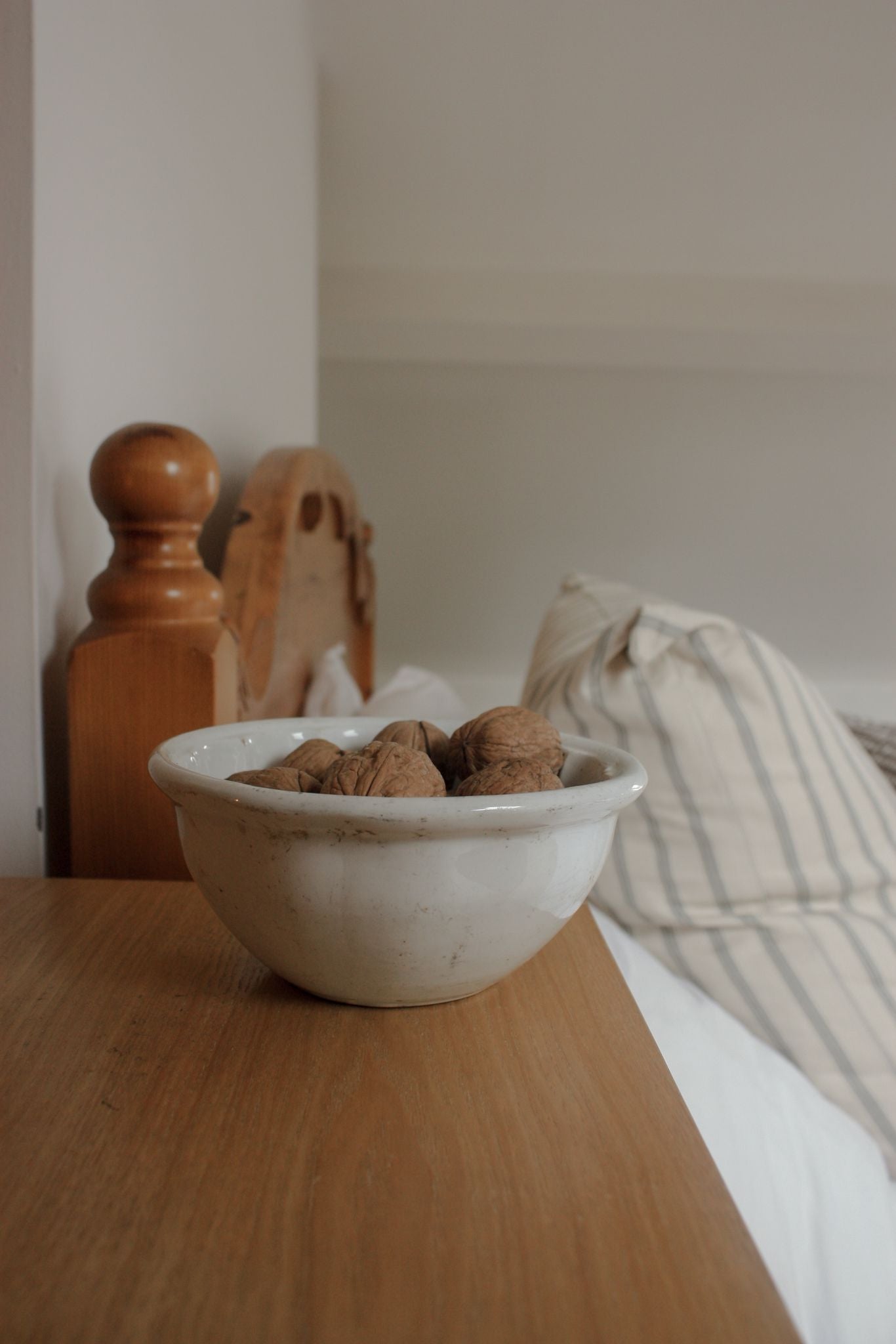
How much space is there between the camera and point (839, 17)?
5.85ft

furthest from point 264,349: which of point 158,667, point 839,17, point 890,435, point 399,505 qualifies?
point 890,435

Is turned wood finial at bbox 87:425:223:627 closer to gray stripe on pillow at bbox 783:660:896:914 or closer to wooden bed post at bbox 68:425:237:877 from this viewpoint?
wooden bed post at bbox 68:425:237:877

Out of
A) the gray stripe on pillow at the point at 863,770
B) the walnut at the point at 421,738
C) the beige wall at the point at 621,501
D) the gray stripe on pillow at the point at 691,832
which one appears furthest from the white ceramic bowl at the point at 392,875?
the beige wall at the point at 621,501

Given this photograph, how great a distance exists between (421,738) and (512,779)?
9 centimetres

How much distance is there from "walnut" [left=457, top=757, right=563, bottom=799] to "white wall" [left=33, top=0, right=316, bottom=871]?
0.91ft

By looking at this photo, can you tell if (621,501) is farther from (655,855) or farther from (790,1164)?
(790,1164)

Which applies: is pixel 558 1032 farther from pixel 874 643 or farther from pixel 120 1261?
pixel 874 643

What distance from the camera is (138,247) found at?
693 mm

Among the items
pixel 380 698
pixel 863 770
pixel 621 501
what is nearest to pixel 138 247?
pixel 380 698

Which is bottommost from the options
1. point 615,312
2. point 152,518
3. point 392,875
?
point 392,875

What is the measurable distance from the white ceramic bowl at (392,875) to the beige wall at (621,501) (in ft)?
8.39

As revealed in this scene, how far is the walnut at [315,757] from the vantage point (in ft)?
1.28

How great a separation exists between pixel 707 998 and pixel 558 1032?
1.38 feet

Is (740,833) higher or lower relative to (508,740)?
lower
